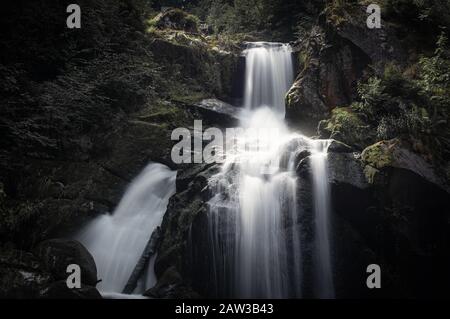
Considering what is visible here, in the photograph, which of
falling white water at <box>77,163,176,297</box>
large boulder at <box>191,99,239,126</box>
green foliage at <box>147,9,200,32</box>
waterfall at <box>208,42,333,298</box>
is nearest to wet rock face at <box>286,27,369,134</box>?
large boulder at <box>191,99,239,126</box>

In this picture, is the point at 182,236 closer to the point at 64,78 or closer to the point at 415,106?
the point at 64,78

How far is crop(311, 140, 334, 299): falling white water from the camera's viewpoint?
7906 millimetres

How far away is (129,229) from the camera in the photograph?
376 inches

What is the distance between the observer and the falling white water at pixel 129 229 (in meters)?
8.53

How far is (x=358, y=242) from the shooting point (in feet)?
26.7

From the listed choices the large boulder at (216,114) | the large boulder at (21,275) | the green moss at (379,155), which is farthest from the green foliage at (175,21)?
the large boulder at (21,275)

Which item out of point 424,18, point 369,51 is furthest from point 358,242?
point 424,18

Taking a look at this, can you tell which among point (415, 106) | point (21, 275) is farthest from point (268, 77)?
point (21, 275)

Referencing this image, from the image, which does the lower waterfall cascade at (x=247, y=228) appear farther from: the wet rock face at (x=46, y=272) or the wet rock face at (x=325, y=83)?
the wet rock face at (x=325, y=83)

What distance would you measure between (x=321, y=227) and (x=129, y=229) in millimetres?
4760

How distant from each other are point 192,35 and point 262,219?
11367 millimetres

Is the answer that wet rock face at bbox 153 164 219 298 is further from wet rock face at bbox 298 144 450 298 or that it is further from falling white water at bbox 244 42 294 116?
falling white water at bbox 244 42 294 116

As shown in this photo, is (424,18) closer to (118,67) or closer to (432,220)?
(432,220)

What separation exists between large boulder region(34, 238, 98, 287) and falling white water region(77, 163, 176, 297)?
2.35ft
